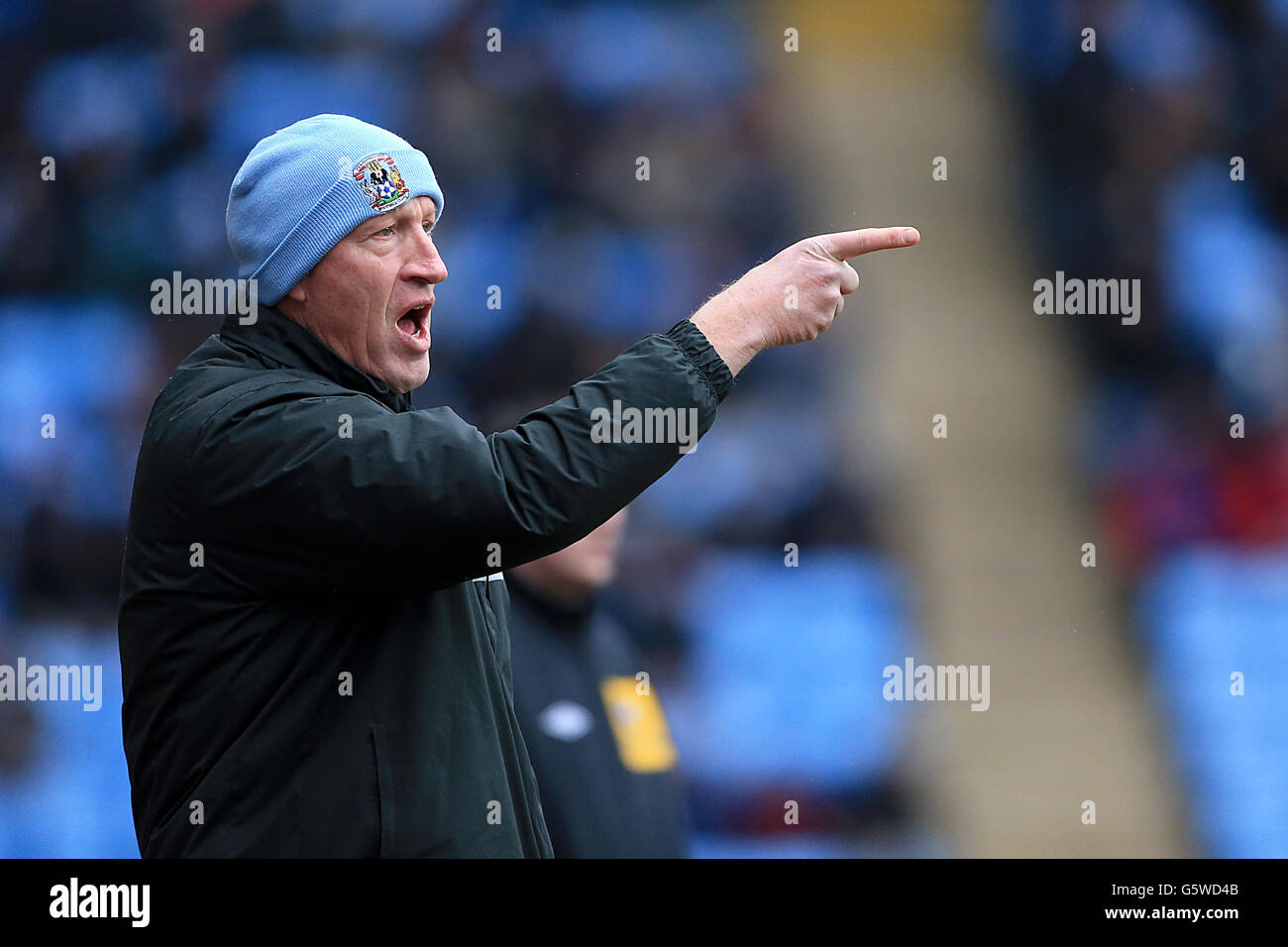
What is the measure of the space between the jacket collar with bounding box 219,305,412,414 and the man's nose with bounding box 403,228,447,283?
0.49 feet

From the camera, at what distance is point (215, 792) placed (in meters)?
1.57

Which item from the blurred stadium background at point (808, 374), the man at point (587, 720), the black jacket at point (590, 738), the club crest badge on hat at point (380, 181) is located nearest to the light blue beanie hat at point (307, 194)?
the club crest badge on hat at point (380, 181)

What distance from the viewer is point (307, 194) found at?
5.81ft

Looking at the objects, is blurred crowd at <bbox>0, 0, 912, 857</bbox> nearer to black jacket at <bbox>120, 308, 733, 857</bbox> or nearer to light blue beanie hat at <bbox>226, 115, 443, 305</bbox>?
light blue beanie hat at <bbox>226, 115, 443, 305</bbox>

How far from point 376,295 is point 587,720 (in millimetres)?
1014

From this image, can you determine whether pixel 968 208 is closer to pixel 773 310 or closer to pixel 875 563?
pixel 875 563

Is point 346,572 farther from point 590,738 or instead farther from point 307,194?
point 590,738

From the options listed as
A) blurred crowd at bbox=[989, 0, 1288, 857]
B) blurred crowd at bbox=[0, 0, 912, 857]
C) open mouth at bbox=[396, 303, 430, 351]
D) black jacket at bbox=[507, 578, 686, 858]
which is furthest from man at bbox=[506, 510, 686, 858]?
blurred crowd at bbox=[989, 0, 1288, 857]

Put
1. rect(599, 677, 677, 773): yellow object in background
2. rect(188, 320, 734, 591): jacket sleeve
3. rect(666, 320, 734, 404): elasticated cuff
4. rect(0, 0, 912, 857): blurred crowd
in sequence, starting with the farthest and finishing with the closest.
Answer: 1. rect(0, 0, 912, 857): blurred crowd
2. rect(599, 677, 677, 773): yellow object in background
3. rect(666, 320, 734, 404): elasticated cuff
4. rect(188, 320, 734, 591): jacket sleeve

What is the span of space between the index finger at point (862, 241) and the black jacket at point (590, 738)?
1.04 meters

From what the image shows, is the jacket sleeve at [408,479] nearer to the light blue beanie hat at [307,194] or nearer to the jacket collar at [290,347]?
the jacket collar at [290,347]

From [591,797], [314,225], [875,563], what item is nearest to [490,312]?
[875,563]

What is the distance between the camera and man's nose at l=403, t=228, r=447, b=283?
6.06 ft

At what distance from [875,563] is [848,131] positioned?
271cm
